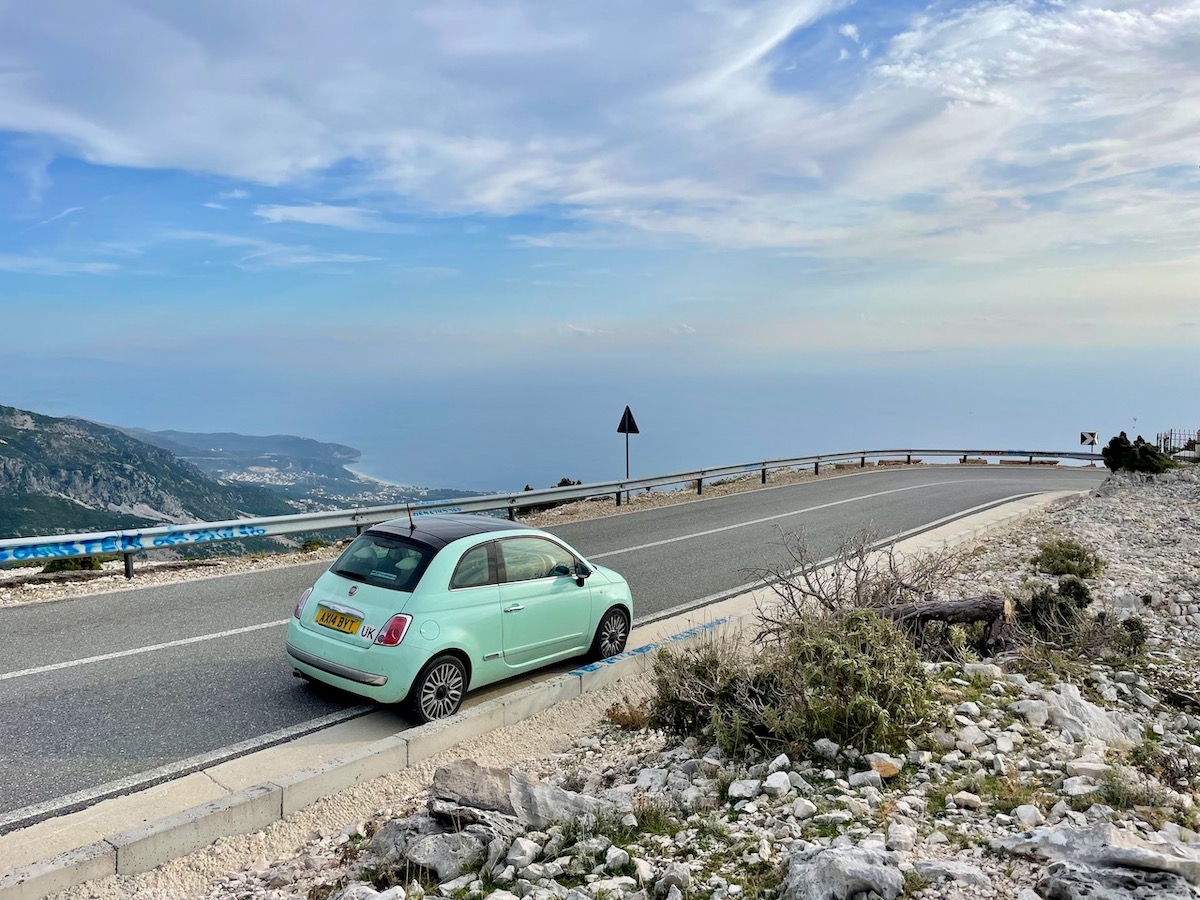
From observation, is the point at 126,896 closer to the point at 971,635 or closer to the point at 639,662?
the point at 639,662

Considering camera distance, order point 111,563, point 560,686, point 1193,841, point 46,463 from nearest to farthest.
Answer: point 1193,841 → point 560,686 → point 111,563 → point 46,463

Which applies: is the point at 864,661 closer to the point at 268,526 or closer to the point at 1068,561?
the point at 1068,561

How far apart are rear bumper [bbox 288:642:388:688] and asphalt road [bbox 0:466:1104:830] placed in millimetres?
456

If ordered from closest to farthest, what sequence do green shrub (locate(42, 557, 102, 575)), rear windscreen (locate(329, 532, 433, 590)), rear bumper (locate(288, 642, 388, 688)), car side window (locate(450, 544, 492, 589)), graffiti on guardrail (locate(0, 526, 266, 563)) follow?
1. rear bumper (locate(288, 642, 388, 688))
2. rear windscreen (locate(329, 532, 433, 590))
3. car side window (locate(450, 544, 492, 589))
4. graffiti on guardrail (locate(0, 526, 266, 563))
5. green shrub (locate(42, 557, 102, 575))

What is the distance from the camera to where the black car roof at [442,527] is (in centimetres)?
739

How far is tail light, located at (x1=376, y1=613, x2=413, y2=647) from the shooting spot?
6.57 m

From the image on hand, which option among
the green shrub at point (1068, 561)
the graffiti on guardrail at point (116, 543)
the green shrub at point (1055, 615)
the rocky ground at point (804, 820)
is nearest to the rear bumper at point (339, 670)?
the rocky ground at point (804, 820)

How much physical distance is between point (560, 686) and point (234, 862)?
3263 mm

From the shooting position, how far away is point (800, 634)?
6477 mm

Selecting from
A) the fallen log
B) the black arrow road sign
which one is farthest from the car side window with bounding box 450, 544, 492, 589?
the black arrow road sign

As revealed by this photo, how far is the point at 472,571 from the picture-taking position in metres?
7.34

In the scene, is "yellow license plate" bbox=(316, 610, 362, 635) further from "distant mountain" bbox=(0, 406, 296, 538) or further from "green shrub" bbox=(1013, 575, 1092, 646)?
"distant mountain" bbox=(0, 406, 296, 538)

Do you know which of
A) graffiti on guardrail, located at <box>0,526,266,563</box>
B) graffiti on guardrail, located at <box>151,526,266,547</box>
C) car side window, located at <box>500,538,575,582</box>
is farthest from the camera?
graffiti on guardrail, located at <box>151,526,266,547</box>

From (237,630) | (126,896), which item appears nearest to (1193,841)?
(126,896)
